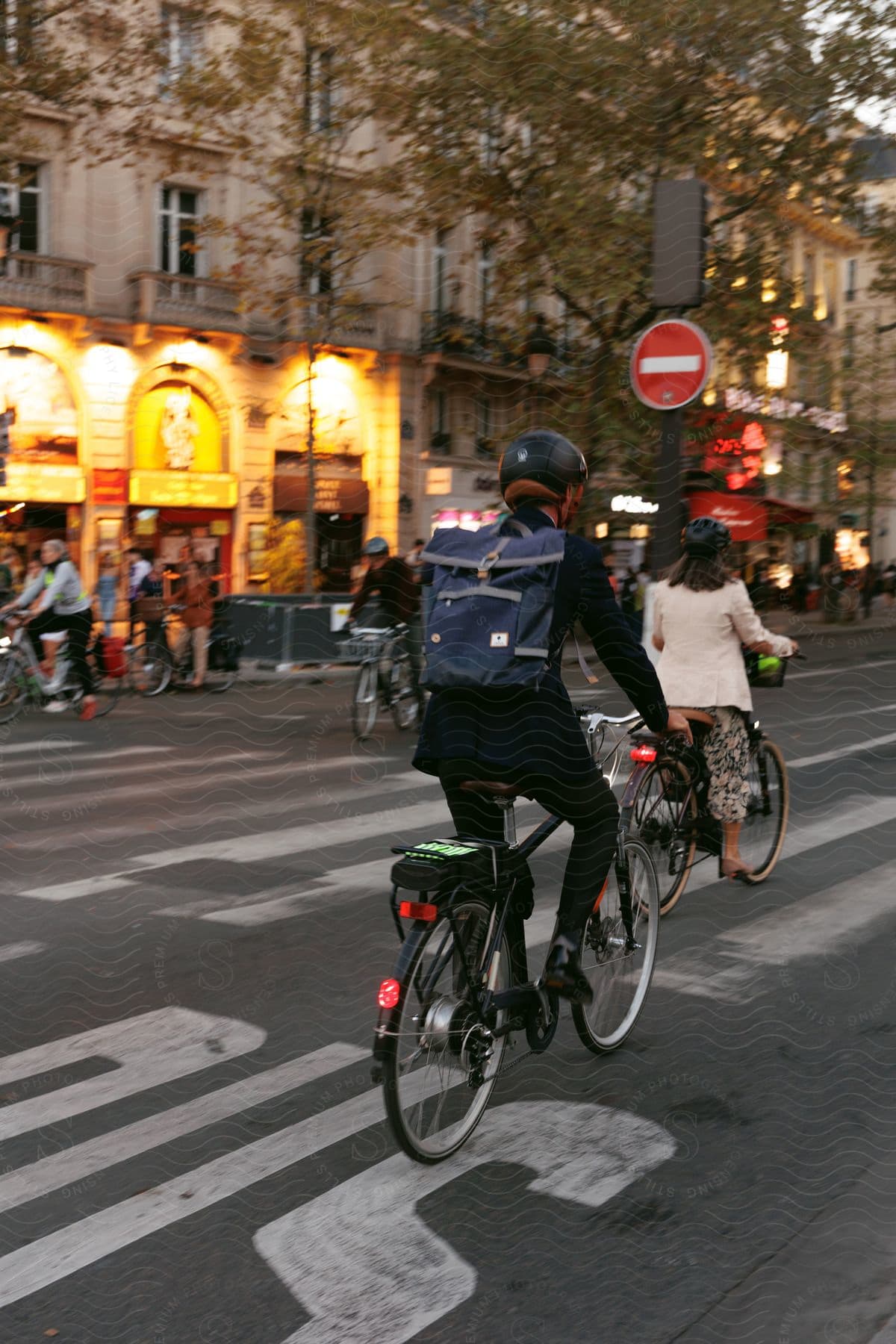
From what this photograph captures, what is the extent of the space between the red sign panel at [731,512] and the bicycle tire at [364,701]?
9.95 ft

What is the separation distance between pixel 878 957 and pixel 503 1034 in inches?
83.5

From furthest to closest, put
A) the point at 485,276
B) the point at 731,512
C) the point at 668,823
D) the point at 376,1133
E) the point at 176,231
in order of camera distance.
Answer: the point at 485,276, the point at 176,231, the point at 731,512, the point at 668,823, the point at 376,1133

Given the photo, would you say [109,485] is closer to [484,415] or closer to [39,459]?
[39,459]

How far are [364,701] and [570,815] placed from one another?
313 inches

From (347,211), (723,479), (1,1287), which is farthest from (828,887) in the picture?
(347,211)

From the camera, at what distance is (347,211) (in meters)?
19.8

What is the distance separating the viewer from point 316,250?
19484mm

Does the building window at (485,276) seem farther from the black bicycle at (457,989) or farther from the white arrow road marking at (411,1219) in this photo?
the white arrow road marking at (411,1219)

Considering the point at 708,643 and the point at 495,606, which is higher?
the point at 495,606

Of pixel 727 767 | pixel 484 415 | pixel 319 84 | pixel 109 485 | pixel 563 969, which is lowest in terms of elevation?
pixel 563 969

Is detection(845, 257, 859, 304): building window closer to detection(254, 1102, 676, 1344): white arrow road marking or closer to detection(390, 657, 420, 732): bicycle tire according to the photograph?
detection(390, 657, 420, 732): bicycle tire

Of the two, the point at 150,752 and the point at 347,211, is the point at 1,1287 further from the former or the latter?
the point at 347,211

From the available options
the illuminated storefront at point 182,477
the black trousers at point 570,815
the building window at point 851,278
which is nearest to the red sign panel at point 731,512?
the black trousers at point 570,815

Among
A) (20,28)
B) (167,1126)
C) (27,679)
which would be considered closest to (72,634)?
(27,679)
